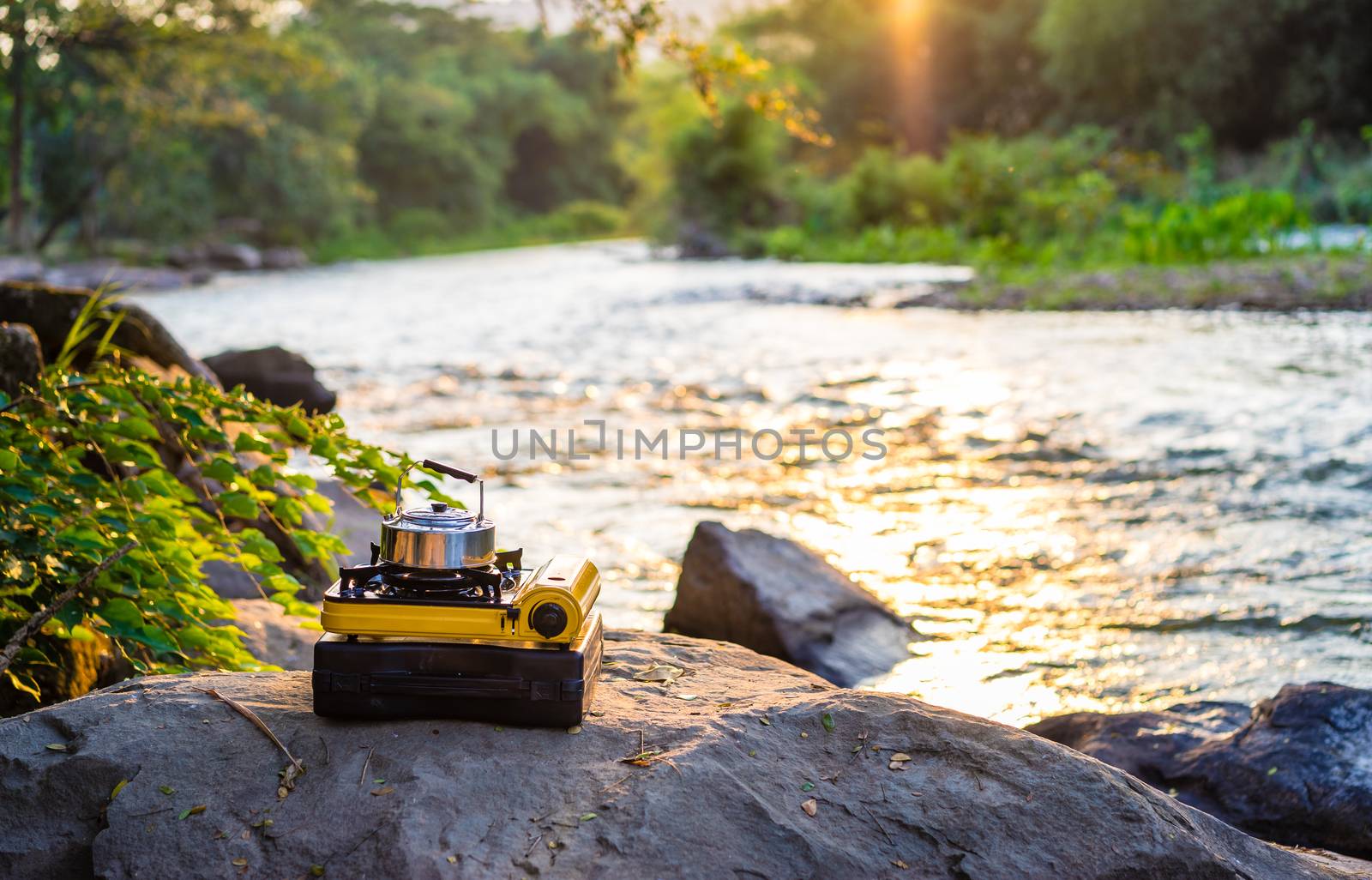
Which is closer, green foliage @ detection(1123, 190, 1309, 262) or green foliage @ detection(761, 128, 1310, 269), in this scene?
green foliage @ detection(1123, 190, 1309, 262)

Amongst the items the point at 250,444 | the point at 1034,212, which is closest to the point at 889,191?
the point at 1034,212

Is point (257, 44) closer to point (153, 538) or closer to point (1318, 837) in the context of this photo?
point (153, 538)

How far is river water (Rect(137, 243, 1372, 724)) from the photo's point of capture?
417 cm

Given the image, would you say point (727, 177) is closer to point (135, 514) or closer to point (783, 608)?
point (783, 608)

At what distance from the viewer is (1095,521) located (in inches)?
220

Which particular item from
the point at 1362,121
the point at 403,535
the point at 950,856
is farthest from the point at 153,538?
the point at 1362,121

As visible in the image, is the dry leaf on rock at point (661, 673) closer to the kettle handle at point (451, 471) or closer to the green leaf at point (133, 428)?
the kettle handle at point (451, 471)

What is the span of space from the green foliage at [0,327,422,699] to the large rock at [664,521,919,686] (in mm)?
1437

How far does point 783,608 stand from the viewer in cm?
385

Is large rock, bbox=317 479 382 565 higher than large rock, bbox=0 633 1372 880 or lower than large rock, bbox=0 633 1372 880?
lower

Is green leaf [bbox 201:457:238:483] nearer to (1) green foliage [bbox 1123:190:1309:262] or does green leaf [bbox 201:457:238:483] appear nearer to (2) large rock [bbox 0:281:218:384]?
(2) large rock [bbox 0:281:218:384]

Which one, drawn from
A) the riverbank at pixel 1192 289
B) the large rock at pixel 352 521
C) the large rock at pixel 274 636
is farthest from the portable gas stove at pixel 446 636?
the riverbank at pixel 1192 289

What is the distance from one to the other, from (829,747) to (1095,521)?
156 inches

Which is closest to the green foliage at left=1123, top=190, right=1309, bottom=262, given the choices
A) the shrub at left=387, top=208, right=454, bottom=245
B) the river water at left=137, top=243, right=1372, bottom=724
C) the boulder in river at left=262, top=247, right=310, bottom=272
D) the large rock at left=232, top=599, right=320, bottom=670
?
the river water at left=137, top=243, right=1372, bottom=724
